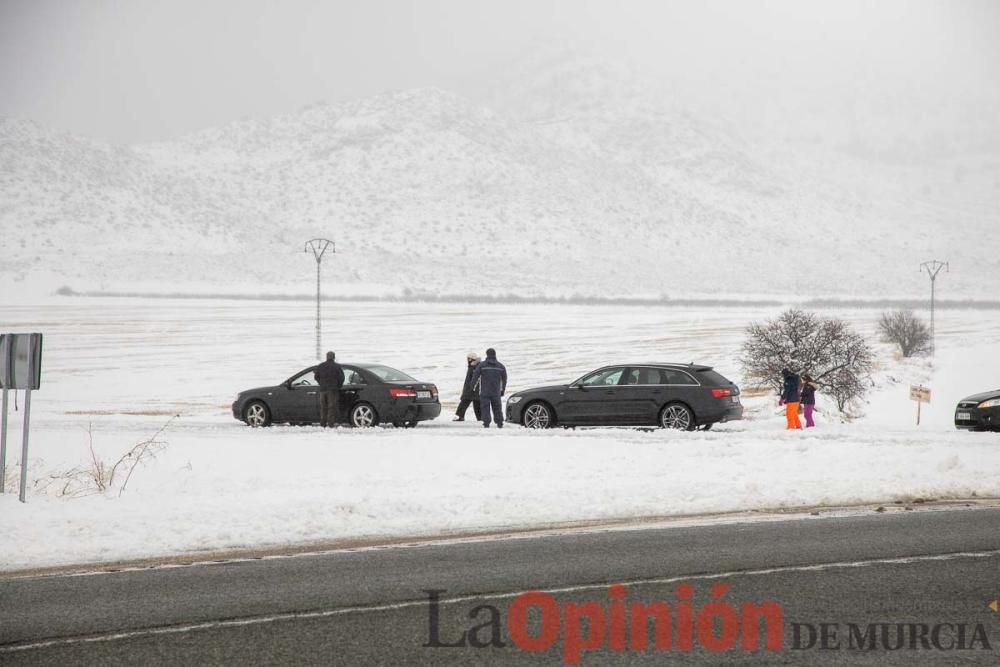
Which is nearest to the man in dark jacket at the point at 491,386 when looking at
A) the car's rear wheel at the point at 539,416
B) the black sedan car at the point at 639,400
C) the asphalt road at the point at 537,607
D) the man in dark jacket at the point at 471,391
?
the black sedan car at the point at 639,400

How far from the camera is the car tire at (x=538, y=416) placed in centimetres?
2316

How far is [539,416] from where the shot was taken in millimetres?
23266

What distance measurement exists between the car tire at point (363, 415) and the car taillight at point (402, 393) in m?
0.53

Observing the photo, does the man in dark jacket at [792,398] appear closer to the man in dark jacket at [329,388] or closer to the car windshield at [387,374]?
the car windshield at [387,374]

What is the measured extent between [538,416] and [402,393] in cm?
294

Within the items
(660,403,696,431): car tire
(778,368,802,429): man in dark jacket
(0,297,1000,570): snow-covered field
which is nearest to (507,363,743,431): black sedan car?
(660,403,696,431): car tire

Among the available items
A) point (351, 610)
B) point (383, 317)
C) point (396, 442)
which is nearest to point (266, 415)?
point (396, 442)

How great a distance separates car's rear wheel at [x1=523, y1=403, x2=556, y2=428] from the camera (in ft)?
76.0

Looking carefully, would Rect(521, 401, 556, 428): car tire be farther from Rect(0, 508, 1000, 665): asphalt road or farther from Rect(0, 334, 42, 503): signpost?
Rect(0, 508, 1000, 665): asphalt road

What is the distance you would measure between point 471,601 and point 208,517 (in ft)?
17.2

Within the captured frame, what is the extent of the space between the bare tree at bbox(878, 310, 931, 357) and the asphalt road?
51.4 m

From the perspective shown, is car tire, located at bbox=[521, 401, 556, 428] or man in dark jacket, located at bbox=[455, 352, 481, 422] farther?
man in dark jacket, located at bbox=[455, 352, 481, 422]

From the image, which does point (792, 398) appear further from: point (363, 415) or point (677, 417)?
point (363, 415)

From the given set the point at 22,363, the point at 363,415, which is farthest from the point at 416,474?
the point at 363,415
